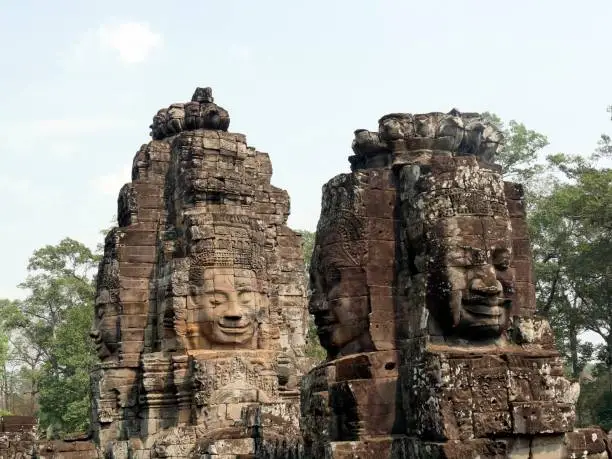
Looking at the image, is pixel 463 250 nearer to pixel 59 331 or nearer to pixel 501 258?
pixel 501 258

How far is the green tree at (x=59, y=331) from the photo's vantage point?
30.8m

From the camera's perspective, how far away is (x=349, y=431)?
725 cm

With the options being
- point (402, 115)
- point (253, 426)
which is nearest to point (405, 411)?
point (402, 115)

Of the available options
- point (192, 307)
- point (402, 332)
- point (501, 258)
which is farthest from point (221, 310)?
point (501, 258)

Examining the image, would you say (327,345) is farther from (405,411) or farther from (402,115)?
(402,115)

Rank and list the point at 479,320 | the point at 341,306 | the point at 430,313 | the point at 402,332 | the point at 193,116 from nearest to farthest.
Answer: the point at 479,320, the point at 430,313, the point at 402,332, the point at 341,306, the point at 193,116

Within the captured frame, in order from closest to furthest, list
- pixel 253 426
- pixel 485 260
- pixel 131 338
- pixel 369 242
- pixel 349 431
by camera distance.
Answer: pixel 485 260 → pixel 349 431 → pixel 369 242 → pixel 253 426 → pixel 131 338

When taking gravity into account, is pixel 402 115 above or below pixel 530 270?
above

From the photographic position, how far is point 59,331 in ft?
106

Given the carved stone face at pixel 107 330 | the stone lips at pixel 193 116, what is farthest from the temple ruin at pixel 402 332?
the stone lips at pixel 193 116

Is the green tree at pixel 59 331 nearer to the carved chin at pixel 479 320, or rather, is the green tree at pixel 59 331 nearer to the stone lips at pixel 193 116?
the stone lips at pixel 193 116

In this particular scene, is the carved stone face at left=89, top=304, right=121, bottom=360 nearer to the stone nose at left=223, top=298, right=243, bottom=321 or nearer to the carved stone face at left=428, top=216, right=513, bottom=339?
the stone nose at left=223, top=298, right=243, bottom=321

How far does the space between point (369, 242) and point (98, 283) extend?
347 inches

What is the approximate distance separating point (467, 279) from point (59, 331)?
27.9 m
